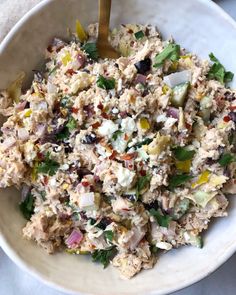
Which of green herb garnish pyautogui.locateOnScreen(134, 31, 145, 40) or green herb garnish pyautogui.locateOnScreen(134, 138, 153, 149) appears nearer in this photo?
green herb garnish pyautogui.locateOnScreen(134, 138, 153, 149)

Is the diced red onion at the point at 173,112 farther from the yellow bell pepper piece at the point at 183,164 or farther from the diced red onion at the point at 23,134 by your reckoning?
the diced red onion at the point at 23,134

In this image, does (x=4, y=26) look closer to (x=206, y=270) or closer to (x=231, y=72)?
(x=231, y=72)

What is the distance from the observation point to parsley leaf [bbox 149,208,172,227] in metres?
1.63

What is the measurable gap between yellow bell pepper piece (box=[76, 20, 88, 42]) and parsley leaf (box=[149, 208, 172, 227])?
0.67 metres

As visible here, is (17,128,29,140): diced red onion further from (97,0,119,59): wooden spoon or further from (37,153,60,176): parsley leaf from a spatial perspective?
(97,0,119,59): wooden spoon

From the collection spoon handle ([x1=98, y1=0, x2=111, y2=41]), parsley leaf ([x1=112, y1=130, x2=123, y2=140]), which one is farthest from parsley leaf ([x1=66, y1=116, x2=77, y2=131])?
spoon handle ([x1=98, y1=0, x2=111, y2=41])

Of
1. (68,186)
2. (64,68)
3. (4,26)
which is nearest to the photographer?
(68,186)

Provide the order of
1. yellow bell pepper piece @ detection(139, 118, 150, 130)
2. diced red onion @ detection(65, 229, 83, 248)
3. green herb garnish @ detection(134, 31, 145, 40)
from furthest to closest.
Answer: green herb garnish @ detection(134, 31, 145, 40), diced red onion @ detection(65, 229, 83, 248), yellow bell pepper piece @ detection(139, 118, 150, 130)

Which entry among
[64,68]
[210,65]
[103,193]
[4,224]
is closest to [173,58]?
[210,65]

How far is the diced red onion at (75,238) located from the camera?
1.68 m

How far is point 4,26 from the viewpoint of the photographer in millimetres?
1905

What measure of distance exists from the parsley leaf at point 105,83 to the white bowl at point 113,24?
31 cm

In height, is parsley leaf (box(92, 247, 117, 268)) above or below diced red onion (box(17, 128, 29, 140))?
below

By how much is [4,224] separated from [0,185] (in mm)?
141
